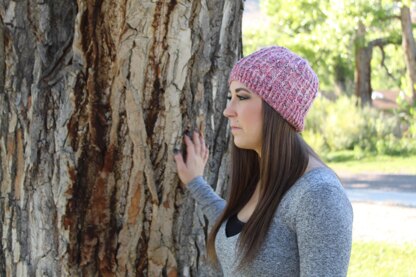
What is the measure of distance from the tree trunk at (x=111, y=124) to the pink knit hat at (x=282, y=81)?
64cm

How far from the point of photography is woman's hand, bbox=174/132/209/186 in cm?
352

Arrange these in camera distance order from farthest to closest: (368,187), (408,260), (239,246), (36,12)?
(368,187)
(408,260)
(36,12)
(239,246)

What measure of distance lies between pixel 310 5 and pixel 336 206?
71.0 feet

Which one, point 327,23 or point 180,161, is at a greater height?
point 327,23

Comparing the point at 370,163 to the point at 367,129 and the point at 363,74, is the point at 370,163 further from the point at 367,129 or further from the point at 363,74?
the point at 363,74

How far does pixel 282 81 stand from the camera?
2830 millimetres

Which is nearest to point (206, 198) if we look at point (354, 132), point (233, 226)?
point (233, 226)

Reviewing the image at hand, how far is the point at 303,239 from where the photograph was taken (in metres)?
2.63

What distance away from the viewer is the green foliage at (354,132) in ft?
69.0

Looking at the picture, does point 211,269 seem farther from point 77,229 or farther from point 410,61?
point 410,61

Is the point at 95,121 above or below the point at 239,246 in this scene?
above

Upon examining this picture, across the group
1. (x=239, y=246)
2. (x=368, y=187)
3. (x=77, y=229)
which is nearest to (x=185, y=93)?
(x=77, y=229)

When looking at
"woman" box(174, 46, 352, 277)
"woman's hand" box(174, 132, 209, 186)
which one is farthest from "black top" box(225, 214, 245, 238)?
"woman's hand" box(174, 132, 209, 186)

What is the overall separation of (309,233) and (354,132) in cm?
1959
